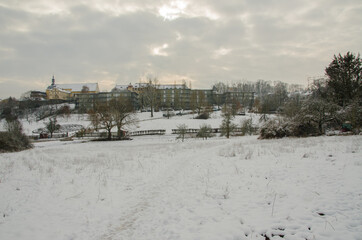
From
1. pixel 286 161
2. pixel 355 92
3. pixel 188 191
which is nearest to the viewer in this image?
pixel 188 191

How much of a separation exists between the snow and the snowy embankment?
2 centimetres

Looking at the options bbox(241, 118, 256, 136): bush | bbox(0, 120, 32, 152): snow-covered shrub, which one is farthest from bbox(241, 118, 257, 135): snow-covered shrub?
bbox(0, 120, 32, 152): snow-covered shrub

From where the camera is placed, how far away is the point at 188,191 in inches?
302

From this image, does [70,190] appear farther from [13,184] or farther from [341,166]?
[341,166]

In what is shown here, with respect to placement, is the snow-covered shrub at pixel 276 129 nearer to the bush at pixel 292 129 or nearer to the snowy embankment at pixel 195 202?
the bush at pixel 292 129

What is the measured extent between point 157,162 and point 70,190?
6106 mm

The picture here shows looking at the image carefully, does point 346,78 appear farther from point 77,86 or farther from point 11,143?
point 77,86

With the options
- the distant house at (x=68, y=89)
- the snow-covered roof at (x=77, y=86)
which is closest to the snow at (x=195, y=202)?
the distant house at (x=68, y=89)

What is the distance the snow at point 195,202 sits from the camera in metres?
4.87

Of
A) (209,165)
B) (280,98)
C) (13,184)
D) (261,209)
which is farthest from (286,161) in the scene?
(280,98)

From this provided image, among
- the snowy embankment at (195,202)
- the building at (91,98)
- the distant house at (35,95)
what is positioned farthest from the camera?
the distant house at (35,95)

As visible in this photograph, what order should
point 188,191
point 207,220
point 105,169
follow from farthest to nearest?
point 105,169, point 188,191, point 207,220

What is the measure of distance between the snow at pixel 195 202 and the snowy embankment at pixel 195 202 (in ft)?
0.08

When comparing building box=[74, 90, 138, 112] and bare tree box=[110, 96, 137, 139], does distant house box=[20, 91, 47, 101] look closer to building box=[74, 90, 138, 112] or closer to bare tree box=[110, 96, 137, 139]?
building box=[74, 90, 138, 112]
